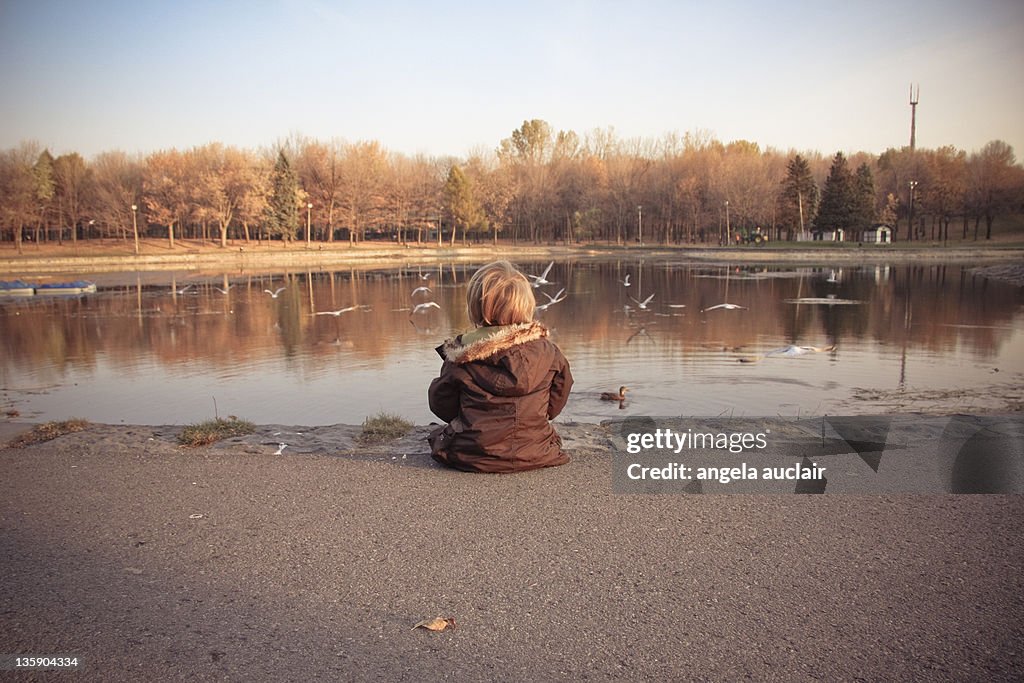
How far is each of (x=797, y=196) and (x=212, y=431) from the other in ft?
289

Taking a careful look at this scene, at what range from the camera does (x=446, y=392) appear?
4730mm

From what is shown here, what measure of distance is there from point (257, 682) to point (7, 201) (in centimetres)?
7500

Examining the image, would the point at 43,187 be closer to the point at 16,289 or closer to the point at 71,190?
the point at 71,190

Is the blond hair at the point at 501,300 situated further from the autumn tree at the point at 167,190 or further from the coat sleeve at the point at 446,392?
the autumn tree at the point at 167,190

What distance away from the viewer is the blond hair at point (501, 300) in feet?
15.1

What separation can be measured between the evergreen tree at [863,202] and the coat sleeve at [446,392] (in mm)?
81294

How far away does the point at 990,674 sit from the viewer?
2557mm

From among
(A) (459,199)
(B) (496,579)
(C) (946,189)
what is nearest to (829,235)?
(C) (946,189)

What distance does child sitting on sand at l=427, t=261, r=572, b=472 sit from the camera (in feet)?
15.1

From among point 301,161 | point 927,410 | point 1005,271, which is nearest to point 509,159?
point 301,161

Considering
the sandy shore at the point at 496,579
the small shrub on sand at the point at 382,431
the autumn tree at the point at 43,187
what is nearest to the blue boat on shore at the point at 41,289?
the small shrub on sand at the point at 382,431

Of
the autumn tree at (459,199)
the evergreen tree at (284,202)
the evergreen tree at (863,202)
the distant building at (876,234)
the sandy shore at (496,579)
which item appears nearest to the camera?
the sandy shore at (496,579)

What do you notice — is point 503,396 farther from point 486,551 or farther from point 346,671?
point 346,671

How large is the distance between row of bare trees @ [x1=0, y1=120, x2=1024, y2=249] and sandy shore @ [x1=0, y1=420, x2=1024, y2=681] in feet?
228
